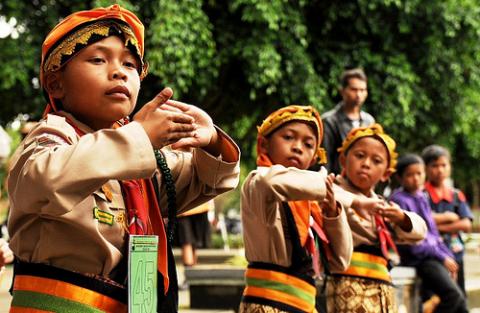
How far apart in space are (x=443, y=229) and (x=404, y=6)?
7440mm

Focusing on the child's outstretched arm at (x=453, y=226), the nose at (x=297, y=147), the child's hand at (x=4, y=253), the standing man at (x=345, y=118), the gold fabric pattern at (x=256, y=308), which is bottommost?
the gold fabric pattern at (x=256, y=308)

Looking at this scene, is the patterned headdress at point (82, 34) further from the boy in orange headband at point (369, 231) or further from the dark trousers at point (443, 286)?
the dark trousers at point (443, 286)

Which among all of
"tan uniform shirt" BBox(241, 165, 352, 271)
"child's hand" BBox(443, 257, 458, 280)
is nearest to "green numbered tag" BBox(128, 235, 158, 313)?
"tan uniform shirt" BBox(241, 165, 352, 271)

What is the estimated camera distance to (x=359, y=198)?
4520 mm

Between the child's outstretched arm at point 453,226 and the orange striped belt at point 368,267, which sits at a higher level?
the child's outstretched arm at point 453,226

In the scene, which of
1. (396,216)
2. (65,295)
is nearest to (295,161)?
(396,216)

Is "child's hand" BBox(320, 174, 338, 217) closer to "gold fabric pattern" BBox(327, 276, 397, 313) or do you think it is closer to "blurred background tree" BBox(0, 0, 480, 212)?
"gold fabric pattern" BBox(327, 276, 397, 313)

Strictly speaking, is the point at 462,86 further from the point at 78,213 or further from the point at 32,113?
the point at 78,213

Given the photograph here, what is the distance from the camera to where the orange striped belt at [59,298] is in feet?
8.14

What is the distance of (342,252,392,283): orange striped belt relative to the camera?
480cm

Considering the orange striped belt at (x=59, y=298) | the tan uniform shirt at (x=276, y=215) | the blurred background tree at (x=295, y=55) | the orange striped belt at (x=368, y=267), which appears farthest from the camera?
the blurred background tree at (x=295, y=55)

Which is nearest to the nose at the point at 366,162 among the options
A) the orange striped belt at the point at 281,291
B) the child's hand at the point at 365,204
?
the child's hand at the point at 365,204

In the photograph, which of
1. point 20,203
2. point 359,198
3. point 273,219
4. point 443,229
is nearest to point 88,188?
point 20,203

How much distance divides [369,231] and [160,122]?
2784 mm
